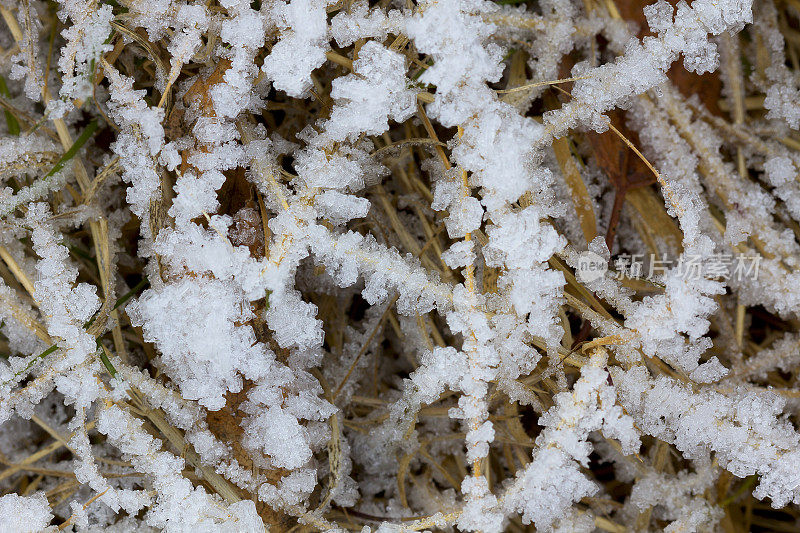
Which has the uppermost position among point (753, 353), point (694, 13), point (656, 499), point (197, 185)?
point (694, 13)

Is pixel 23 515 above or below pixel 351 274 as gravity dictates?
below

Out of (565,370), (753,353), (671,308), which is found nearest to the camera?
(671,308)

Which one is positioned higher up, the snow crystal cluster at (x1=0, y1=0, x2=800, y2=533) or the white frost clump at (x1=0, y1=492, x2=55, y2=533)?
the snow crystal cluster at (x1=0, y1=0, x2=800, y2=533)

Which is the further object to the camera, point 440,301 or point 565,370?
point 565,370

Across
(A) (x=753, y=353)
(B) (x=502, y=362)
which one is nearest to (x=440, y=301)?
(B) (x=502, y=362)

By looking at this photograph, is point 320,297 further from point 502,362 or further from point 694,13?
point 694,13

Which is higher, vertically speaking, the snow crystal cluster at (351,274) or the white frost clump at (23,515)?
the snow crystal cluster at (351,274)

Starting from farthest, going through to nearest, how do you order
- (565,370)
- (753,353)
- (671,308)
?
Result: 1. (753,353)
2. (565,370)
3. (671,308)

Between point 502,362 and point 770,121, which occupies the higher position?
point 770,121

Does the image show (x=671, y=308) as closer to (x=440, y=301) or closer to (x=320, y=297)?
(x=440, y=301)

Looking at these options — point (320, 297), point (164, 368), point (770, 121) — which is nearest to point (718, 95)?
point (770, 121)
